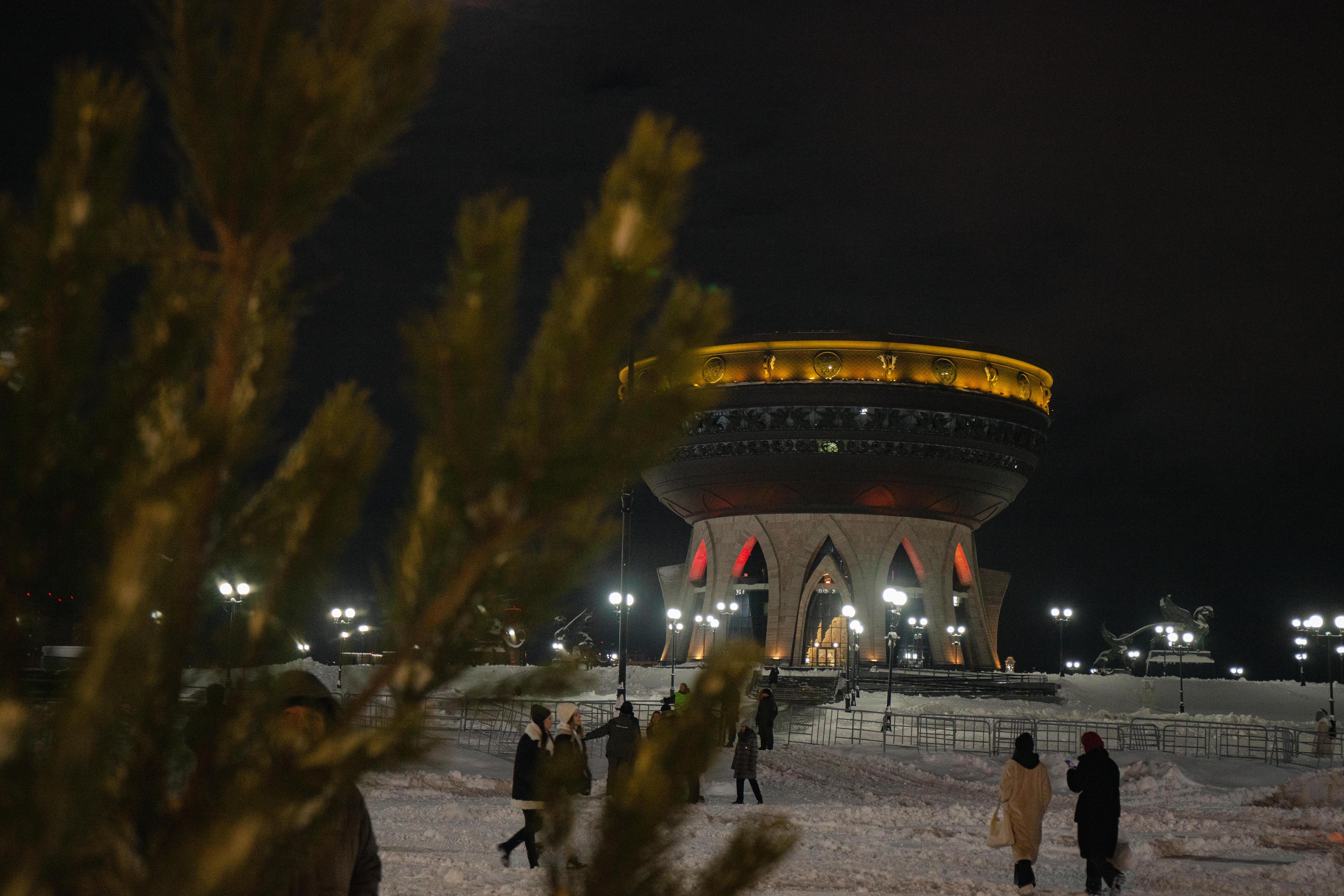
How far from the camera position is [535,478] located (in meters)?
2.38

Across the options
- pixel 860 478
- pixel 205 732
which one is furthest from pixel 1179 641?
pixel 205 732

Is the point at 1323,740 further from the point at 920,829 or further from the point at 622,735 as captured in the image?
the point at 622,735

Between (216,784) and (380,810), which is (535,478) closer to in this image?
(216,784)

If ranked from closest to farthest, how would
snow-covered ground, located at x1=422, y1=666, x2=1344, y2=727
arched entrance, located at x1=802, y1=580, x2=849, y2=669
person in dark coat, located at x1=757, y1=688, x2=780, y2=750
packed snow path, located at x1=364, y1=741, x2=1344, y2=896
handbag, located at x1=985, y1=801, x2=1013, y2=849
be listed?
handbag, located at x1=985, y1=801, x2=1013, y2=849 < packed snow path, located at x1=364, y1=741, x2=1344, y2=896 < person in dark coat, located at x1=757, y1=688, x2=780, y2=750 < snow-covered ground, located at x1=422, y1=666, x2=1344, y2=727 < arched entrance, located at x1=802, y1=580, x2=849, y2=669

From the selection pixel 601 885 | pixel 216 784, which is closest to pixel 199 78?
pixel 216 784

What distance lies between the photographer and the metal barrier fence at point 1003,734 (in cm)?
2764

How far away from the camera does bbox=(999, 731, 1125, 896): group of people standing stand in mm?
11328

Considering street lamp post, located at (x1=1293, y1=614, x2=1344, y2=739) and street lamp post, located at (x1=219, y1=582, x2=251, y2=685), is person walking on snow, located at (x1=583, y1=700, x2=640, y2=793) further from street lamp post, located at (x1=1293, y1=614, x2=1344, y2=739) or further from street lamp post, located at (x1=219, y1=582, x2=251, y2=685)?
street lamp post, located at (x1=1293, y1=614, x2=1344, y2=739)

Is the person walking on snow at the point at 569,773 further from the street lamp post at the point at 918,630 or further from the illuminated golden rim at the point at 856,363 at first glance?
the illuminated golden rim at the point at 856,363

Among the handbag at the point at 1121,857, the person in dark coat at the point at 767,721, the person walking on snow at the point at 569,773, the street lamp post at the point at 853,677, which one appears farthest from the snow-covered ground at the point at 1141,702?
the person walking on snow at the point at 569,773

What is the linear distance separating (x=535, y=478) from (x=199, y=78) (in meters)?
0.97

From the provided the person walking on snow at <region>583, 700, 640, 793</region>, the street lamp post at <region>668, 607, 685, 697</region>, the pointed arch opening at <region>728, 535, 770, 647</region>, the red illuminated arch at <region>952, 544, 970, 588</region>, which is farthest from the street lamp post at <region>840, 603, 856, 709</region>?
the red illuminated arch at <region>952, 544, 970, 588</region>

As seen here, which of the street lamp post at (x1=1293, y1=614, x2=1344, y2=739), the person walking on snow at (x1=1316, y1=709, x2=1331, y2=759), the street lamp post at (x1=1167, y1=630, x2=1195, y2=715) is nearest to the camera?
the person walking on snow at (x1=1316, y1=709, x2=1331, y2=759)

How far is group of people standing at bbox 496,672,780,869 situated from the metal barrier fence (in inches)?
205
